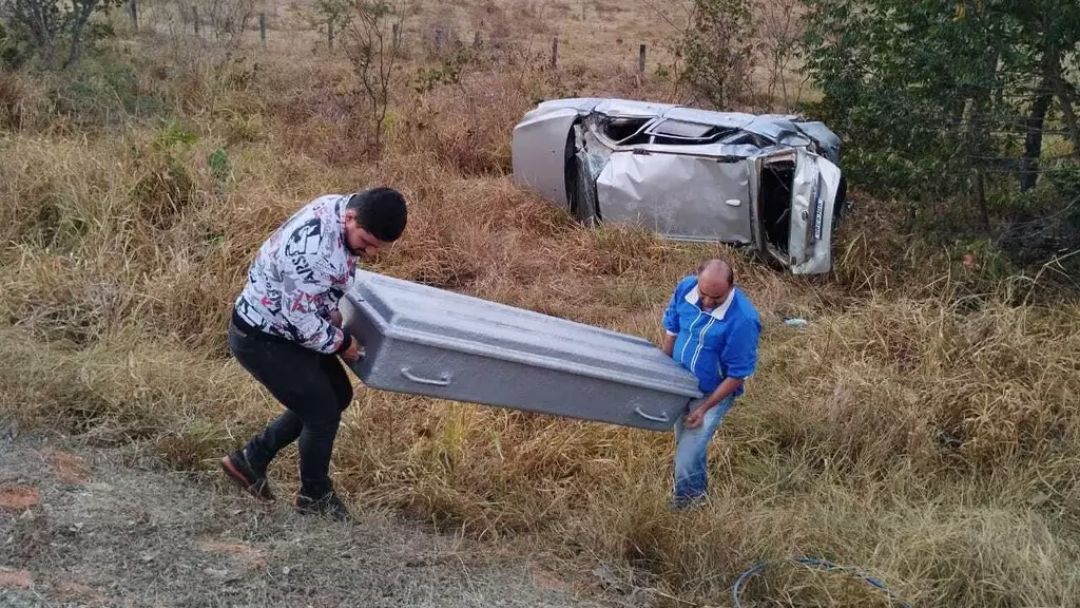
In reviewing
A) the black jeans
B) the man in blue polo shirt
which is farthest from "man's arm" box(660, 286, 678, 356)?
the black jeans

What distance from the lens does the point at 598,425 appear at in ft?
15.5

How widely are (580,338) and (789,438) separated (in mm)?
1717

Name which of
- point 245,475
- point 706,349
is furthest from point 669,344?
point 245,475

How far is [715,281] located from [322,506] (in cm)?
168

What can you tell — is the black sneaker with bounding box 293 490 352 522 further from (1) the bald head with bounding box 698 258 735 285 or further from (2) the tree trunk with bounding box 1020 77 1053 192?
(2) the tree trunk with bounding box 1020 77 1053 192

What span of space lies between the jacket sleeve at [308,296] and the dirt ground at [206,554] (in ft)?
2.43

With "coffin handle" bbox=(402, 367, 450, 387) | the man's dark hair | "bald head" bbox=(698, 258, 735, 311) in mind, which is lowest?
"coffin handle" bbox=(402, 367, 450, 387)

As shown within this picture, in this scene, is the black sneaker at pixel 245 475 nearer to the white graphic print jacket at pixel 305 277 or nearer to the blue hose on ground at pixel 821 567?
the white graphic print jacket at pixel 305 277

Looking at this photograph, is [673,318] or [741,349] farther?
[673,318]

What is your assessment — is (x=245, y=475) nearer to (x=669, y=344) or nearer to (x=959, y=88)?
(x=669, y=344)

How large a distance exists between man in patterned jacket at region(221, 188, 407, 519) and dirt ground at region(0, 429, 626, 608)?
0.37m

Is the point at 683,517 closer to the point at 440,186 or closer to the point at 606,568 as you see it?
the point at 606,568

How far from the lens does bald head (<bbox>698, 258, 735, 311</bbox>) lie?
11.9ft

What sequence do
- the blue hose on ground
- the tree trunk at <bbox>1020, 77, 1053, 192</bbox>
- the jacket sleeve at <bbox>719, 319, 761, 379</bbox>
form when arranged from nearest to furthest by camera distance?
the blue hose on ground → the jacket sleeve at <bbox>719, 319, 761, 379</bbox> → the tree trunk at <bbox>1020, 77, 1053, 192</bbox>
